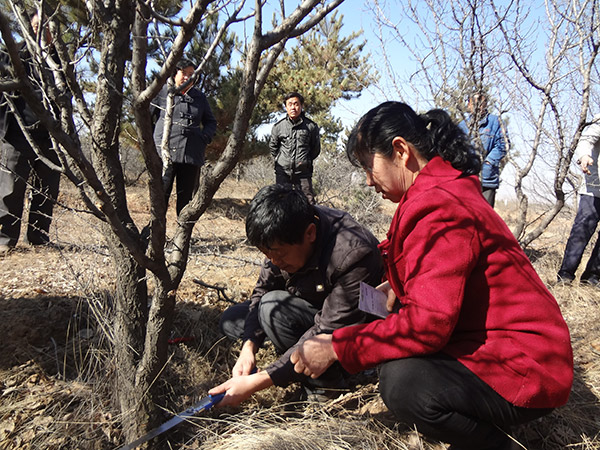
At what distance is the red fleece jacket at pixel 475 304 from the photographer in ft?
4.12

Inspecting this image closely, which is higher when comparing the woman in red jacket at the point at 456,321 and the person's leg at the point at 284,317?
the woman in red jacket at the point at 456,321

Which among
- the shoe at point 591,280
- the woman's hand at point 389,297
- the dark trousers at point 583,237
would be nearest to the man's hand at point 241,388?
the woman's hand at point 389,297

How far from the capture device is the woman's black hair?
145 centimetres

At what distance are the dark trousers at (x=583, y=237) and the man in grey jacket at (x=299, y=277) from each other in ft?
7.91

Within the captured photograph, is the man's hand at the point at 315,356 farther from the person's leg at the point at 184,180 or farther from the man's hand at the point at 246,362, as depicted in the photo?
the person's leg at the point at 184,180

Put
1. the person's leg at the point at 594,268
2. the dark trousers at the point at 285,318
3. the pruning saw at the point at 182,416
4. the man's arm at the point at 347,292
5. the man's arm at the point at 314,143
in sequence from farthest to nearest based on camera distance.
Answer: the man's arm at the point at 314,143 → the person's leg at the point at 594,268 → the dark trousers at the point at 285,318 → the man's arm at the point at 347,292 → the pruning saw at the point at 182,416

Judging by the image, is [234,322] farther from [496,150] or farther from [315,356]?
[496,150]

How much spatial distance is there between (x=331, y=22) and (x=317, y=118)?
5.45m

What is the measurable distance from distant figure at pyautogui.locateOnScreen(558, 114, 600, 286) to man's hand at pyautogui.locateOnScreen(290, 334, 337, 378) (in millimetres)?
2876

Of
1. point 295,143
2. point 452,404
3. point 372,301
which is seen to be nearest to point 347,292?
point 372,301

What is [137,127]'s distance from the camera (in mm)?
1250

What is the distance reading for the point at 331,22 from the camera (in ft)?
48.1

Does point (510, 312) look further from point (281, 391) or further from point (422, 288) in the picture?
point (281, 391)

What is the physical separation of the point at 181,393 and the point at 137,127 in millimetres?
1504
